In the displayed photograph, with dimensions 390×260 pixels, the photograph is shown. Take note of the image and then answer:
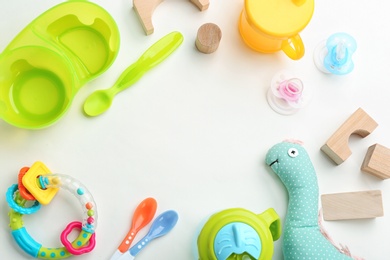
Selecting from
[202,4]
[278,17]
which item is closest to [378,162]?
[278,17]

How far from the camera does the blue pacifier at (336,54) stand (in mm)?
962

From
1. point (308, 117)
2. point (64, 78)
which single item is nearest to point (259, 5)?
point (308, 117)

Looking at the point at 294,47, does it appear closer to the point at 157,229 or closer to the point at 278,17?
the point at 278,17

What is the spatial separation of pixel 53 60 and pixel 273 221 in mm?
469

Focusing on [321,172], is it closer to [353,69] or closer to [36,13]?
[353,69]

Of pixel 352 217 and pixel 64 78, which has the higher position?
pixel 64 78

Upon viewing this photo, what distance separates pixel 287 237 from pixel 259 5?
0.41 meters

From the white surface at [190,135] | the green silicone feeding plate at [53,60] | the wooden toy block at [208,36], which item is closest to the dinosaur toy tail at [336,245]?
the white surface at [190,135]

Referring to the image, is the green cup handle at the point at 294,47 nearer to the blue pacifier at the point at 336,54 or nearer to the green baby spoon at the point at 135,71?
the blue pacifier at the point at 336,54

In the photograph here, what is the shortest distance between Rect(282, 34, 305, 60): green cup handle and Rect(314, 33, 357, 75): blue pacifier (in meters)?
0.05

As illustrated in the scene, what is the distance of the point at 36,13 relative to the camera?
3.05 feet

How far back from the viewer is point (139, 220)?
872mm

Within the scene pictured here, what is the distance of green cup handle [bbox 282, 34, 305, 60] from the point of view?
3.09 feet

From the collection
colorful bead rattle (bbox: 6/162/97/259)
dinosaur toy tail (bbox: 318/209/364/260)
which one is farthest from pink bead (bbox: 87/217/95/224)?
dinosaur toy tail (bbox: 318/209/364/260)
